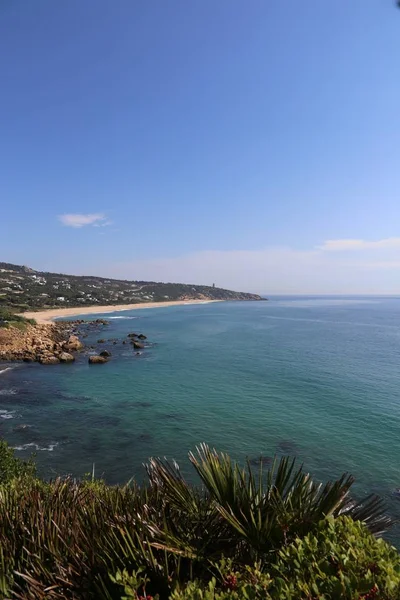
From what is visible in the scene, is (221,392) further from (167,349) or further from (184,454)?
(167,349)

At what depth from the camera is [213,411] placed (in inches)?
1023

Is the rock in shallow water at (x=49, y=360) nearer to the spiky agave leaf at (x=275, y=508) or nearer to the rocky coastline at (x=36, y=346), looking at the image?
the rocky coastline at (x=36, y=346)

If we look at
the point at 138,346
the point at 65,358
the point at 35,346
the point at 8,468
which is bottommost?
the point at 65,358

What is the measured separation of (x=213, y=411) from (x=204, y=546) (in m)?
21.4

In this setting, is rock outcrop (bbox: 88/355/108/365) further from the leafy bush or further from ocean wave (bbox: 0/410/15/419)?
the leafy bush

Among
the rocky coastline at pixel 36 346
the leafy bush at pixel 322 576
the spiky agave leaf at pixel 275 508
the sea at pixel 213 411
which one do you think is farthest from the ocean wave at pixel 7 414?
the leafy bush at pixel 322 576

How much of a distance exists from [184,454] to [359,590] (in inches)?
659

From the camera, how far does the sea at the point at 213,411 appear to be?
18625 millimetres

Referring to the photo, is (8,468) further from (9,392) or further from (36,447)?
(9,392)

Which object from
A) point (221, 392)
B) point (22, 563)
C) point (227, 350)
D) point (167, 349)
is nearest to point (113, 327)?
point (167, 349)

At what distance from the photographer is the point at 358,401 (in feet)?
91.8

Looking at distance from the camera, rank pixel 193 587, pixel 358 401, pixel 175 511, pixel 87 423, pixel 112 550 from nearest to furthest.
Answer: pixel 193 587
pixel 112 550
pixel 175 511
pixel 87 423
pixel 358 401

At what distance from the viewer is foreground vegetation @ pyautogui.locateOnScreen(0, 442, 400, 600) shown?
3.83m

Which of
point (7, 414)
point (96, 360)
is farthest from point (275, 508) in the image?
point (96, 360)
